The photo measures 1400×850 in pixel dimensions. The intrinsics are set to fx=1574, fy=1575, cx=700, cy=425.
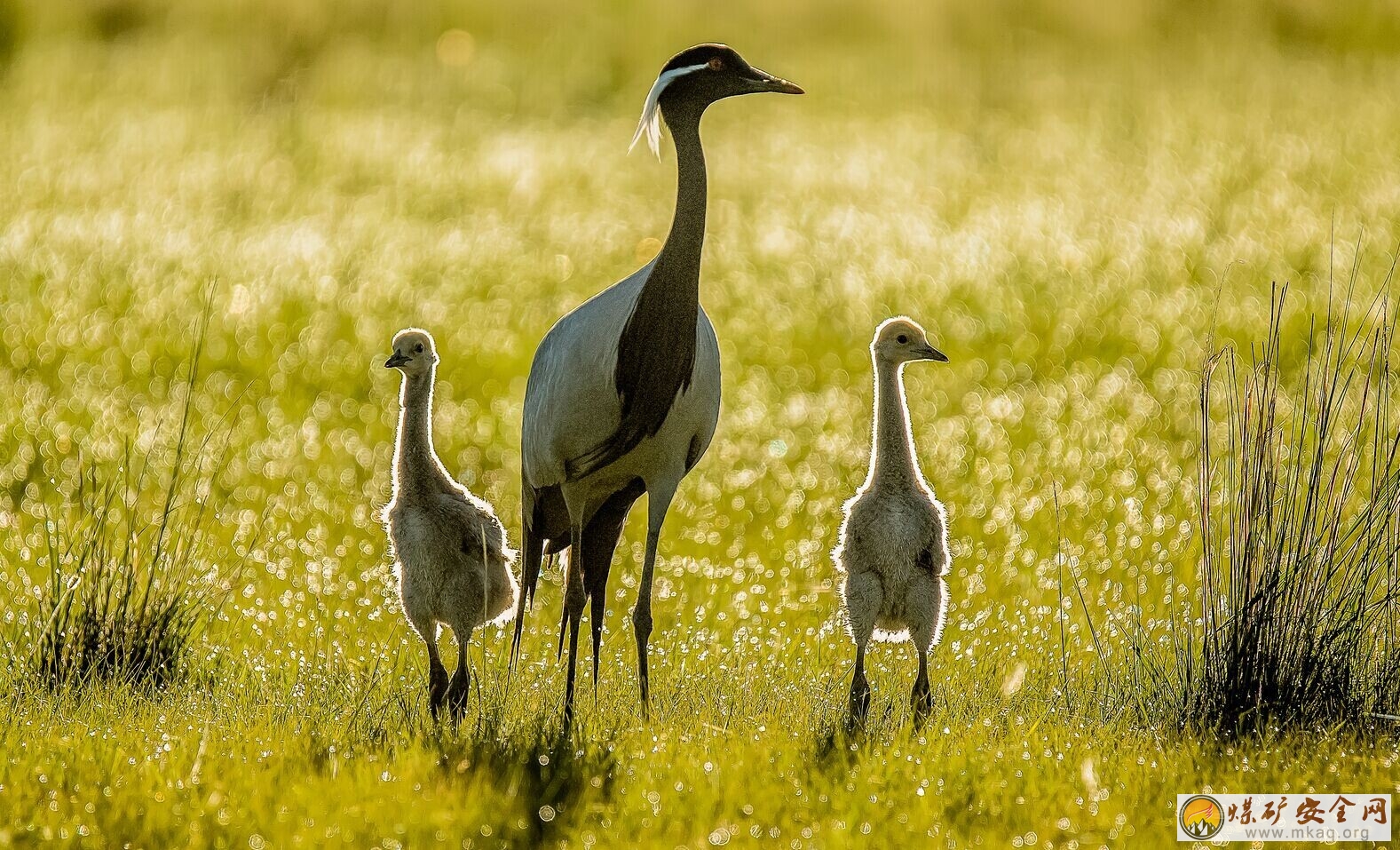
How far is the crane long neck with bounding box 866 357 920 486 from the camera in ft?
20.9

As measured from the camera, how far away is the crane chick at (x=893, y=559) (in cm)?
619

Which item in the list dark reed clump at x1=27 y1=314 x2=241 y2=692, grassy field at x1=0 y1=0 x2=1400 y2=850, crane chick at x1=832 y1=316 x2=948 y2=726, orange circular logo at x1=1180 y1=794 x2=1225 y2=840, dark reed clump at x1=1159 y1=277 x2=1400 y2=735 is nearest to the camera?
orange circular logo at x1=1180 y1=794 x2=1225 y2=840

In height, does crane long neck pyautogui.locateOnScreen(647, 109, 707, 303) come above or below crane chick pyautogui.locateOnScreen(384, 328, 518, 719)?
above

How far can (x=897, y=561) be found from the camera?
20.3ft

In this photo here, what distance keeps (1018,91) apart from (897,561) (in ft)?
67.8

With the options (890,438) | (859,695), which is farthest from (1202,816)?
(890,438)

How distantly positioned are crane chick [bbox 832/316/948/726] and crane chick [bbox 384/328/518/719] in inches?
56.7

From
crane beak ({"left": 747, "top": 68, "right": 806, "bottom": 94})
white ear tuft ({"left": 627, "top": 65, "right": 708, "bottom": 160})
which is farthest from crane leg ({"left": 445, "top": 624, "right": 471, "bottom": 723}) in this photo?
crane beak ({"left": 747, "top": 68, "right": 806, "bottom": 94})

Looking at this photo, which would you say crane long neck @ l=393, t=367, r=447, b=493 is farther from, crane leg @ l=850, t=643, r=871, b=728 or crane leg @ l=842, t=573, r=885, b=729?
crane leg @ l=850, t=643, r=871, b=728

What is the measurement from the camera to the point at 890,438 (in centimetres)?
638

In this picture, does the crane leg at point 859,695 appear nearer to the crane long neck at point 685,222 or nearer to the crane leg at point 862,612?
the crane leg at point 862,612

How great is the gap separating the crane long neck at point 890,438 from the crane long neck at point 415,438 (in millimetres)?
1787

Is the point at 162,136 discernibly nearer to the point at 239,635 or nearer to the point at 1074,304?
the point at 1074,304

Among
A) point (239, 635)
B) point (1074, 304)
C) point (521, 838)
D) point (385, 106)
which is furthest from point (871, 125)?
point (521, 838)
